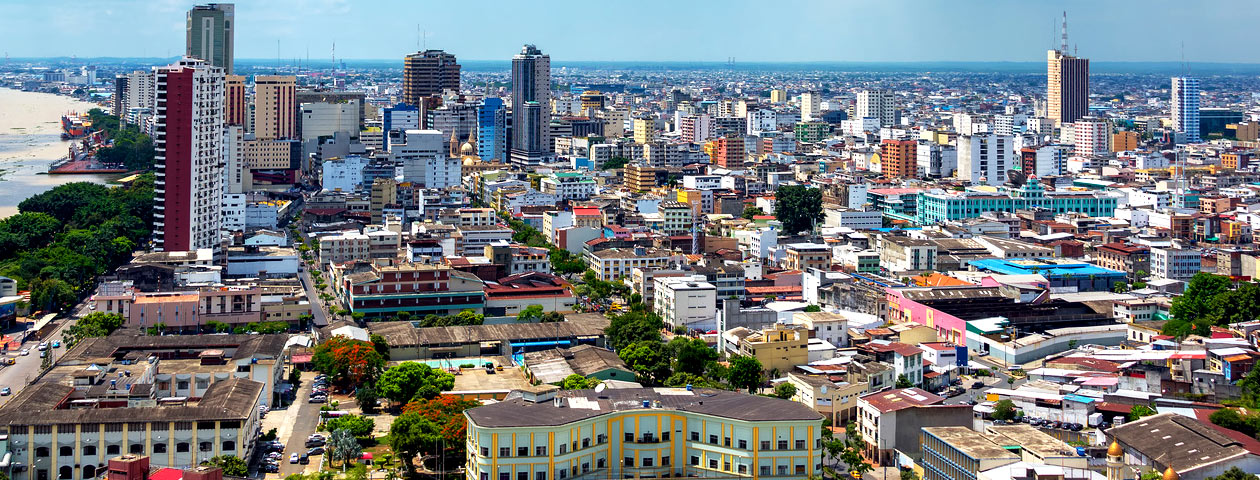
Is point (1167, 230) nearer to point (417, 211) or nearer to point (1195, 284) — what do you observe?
point (1195, 284)

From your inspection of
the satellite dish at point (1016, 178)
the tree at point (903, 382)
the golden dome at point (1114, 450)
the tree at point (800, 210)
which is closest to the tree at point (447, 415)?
the tree at point (903, 382)

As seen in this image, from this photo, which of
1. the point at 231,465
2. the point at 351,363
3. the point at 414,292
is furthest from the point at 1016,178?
the point at 231,465

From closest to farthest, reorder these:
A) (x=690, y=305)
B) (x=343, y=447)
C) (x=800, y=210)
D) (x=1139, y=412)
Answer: (x=343, y=447)
(x=1139, y=412)
(x=690, y=305)
(x=800, y=210)

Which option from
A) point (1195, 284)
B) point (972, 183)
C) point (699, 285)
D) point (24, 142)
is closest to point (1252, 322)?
point (1195, 284)

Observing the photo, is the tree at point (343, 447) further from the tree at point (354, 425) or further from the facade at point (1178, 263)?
the facade at point (1178, 263)

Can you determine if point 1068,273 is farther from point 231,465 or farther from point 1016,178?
point 231,465
